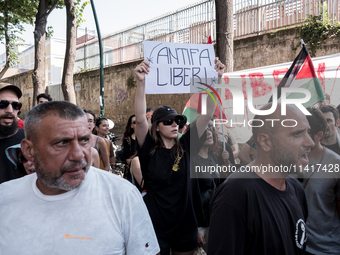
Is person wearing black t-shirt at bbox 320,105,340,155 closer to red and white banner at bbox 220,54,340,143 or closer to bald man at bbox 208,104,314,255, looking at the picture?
red and white banner at bbox 220,54,340,143

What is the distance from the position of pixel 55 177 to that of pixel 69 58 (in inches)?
327

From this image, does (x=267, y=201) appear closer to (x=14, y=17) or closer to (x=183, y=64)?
(x=183, y=64)

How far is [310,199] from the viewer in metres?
2.47

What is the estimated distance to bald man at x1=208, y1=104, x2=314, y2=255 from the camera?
5.08 feet

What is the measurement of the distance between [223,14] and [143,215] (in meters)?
3.42

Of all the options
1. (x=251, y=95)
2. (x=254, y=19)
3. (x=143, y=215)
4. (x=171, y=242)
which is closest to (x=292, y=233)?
(x=143, y=215)

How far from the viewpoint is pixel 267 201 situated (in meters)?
1.60

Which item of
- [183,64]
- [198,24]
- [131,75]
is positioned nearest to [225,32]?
[183,64]

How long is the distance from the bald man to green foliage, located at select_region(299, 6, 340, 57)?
21.9 ft

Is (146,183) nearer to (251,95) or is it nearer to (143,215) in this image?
(143,215)

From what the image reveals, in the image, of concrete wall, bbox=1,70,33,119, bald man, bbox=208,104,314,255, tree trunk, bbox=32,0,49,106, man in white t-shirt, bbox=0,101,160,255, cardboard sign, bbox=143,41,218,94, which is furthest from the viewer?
concrete wall, bbox=1,70,33,119

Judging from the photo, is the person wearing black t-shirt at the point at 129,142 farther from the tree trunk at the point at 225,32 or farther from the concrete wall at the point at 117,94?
the concrete wall at the point at 117,94

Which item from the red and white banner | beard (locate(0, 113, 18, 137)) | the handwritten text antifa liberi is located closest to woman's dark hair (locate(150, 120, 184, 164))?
the handwritten text antifa liberi

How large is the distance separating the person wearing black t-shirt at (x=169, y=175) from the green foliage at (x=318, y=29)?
5773 millimetres
